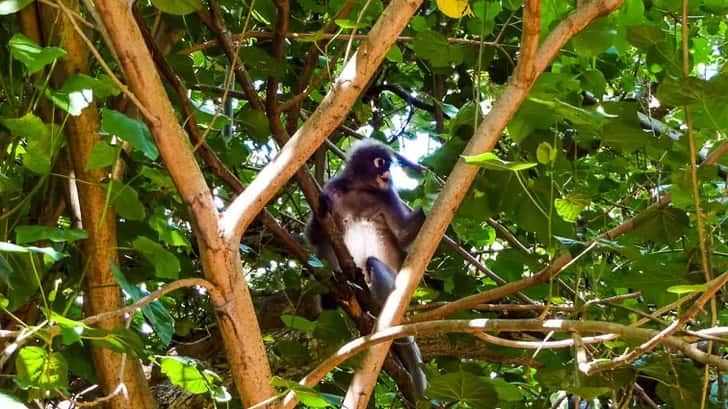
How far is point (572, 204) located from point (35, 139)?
1.15 metres

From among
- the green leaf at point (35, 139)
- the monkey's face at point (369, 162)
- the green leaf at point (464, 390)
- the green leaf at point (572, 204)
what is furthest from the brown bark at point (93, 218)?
the monkey's face at point (369, 162)

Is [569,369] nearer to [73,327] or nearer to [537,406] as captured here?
[537,406]

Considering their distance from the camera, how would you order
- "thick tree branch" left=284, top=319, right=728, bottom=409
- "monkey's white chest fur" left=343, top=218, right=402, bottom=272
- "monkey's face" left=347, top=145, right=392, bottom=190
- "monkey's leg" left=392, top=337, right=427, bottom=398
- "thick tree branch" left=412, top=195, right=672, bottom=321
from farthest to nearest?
"monkey's white chest fur" left=343, top=218, right=402, bottom=272 < "monkey's face" left=347, top=145, right=392, bottom=190 < "monkey's leg" left=392, top=337, right=427, bottom=398 < "thick tree branch" left=412, top=195, right=672, bottom=321 < "thick tree branch" left=284, top=319, right=728, bottom=409

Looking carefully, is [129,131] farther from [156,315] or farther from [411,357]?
[411,357]

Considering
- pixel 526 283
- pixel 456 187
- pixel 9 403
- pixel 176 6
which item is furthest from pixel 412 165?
pixel 9 403

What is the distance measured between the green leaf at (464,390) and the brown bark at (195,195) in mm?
401

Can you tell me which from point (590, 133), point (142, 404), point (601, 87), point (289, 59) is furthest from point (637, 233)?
point (289, 59)

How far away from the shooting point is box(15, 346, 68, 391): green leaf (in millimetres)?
1610

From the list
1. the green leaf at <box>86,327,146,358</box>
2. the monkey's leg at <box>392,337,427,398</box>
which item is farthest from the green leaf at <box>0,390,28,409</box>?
the monkey's leg at <box>392,337,427,398</box>

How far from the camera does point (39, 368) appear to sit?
1.65 meters

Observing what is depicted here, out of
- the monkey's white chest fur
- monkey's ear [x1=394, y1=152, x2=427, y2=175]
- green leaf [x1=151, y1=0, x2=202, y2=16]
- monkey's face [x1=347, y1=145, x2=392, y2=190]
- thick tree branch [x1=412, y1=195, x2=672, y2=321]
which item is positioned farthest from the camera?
the monkey's white chest fur

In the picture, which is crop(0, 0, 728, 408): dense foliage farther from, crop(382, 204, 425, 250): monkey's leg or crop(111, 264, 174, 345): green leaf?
crop(382, 204, 425, 250): monkey's leg

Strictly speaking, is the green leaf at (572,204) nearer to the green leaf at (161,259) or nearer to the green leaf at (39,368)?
the green leaf at (161,259)

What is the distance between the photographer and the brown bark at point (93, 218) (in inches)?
78.2
